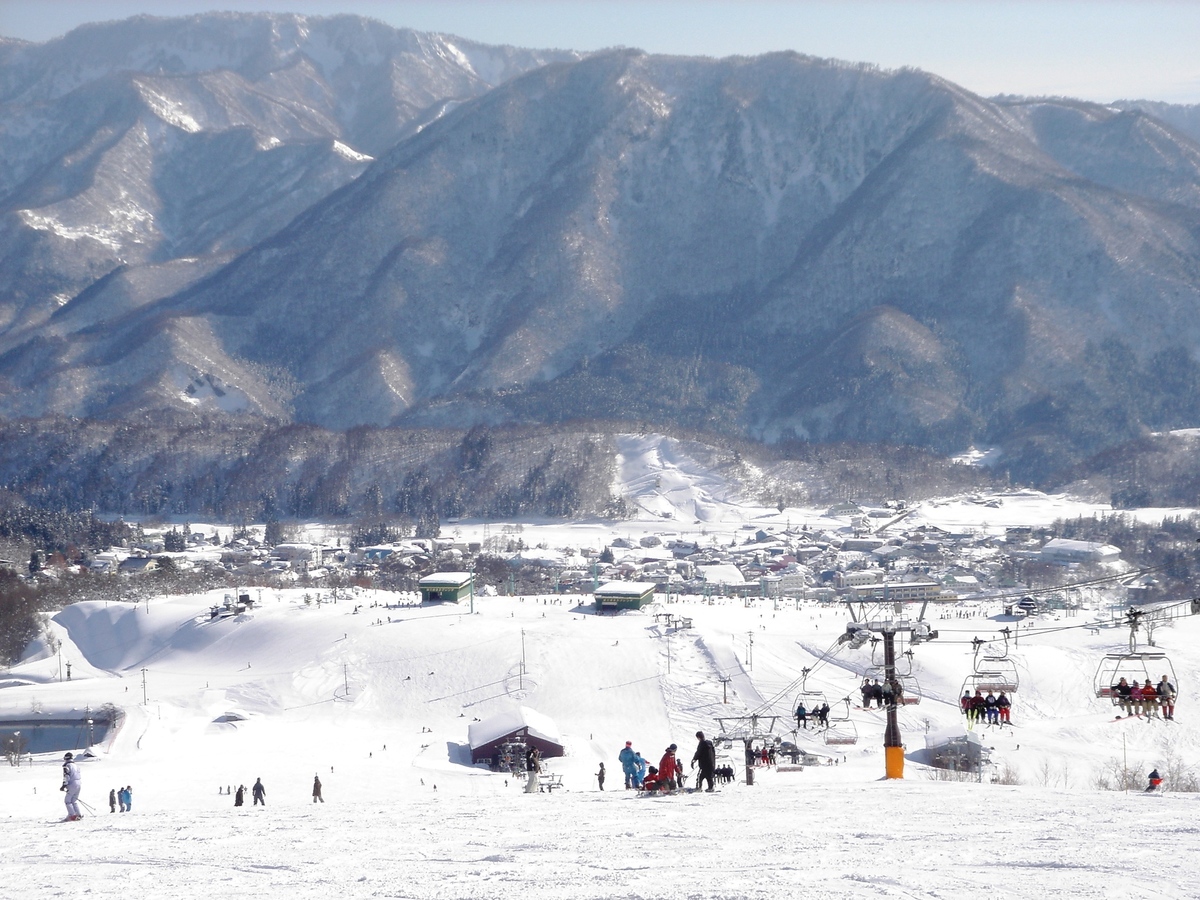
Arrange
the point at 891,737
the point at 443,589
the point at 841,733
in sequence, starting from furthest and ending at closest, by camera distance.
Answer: the point at 443,589 < the point at 841,733 < the point at 891,737

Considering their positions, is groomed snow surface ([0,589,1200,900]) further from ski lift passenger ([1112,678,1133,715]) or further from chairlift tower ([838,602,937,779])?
ski lift passenger ([1112,678,1133,715])

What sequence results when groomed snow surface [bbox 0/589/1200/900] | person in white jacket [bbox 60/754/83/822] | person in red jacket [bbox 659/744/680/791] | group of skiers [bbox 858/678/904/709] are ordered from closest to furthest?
1. groomed snow surface [bbox 0/589/1200/900]
2. person in white jacket [bbox 60/754/83/822]
3. person in red jacket [bbox 659/744/680/791]
4. group of skiers [bbox 858/678/904/709]

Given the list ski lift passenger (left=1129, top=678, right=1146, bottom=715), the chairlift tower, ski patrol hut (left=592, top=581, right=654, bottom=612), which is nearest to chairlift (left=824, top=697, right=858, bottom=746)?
ski lift passenger (left=1129, top=678, right=1146, bottom=715)

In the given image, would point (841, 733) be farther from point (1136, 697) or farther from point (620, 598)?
point (620, 598)

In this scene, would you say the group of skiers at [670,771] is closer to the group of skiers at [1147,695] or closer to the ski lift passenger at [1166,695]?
the group of skiers at [1147,695]

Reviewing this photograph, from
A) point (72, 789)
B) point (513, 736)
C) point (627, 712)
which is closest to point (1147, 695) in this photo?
point (72, 789)

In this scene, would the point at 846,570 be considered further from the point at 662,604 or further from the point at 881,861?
the point at 881,861
